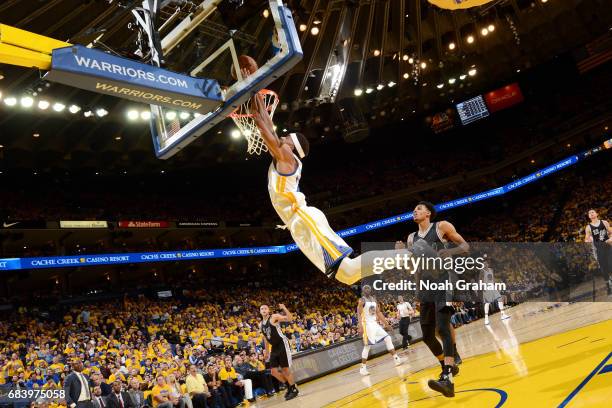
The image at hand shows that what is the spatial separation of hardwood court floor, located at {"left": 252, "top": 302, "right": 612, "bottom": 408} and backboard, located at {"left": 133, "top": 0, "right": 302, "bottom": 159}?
4.19 meters

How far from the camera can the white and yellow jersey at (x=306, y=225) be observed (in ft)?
15.9

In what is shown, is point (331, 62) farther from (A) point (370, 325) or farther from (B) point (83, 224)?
(A) point (370, 325)

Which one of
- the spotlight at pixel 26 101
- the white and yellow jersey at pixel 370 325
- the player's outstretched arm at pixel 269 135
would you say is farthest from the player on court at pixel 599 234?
the spotlight at pixel 26 101

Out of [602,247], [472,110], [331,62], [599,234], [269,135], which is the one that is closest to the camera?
[269,135]

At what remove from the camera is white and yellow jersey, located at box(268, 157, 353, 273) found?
484 cm

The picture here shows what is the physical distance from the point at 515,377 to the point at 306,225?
386 centimetres

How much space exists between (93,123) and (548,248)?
836 inches

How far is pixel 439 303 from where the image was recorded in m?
6.00

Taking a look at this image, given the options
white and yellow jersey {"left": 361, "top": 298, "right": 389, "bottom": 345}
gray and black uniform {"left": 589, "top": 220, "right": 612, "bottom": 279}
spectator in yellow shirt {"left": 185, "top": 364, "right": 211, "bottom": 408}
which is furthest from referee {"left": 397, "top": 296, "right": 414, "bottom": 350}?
spectator in yellow shirt {"left": 185, "top": 364, "right": 211, "bottom": 408}

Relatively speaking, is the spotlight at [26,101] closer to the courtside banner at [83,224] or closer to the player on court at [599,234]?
the courtside banner at [83,224]

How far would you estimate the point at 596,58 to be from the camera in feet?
111

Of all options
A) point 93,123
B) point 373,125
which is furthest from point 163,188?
point 373,125

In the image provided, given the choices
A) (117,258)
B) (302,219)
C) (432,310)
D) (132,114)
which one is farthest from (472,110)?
(302,219)

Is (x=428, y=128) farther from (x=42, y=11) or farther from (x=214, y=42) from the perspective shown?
(x=214, y=42)
